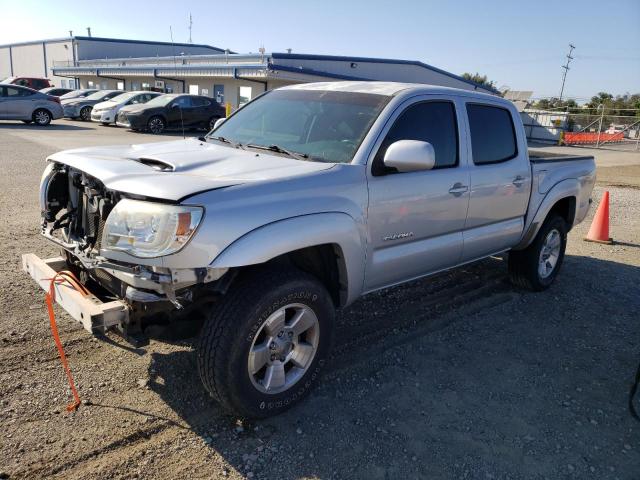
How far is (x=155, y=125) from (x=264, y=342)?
19.9 m

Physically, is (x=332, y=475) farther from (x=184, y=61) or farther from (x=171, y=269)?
(x=184, y=61)

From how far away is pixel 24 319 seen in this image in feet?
13.6

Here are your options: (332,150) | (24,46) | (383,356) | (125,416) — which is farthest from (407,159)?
(24,46)

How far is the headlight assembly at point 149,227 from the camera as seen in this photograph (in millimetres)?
2658

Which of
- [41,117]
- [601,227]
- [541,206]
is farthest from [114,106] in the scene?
[541,206]

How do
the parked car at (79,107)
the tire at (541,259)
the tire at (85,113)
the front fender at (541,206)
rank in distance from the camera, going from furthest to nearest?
Answer: the tire at (85,113) < the parked car at (79,107) < the tire at (541,259) < the front fender at (541,206)

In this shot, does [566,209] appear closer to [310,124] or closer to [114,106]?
[310,124]

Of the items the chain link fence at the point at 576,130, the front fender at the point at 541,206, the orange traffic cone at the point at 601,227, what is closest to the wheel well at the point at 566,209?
the front fender at the point at 541,206

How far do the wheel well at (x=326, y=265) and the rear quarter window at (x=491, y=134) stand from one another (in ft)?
5.64

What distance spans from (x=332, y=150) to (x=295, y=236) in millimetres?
925

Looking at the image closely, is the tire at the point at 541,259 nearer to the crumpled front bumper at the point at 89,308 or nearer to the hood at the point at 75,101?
the crumpled front bumper at the point at 89,308

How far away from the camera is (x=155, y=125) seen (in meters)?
21.2

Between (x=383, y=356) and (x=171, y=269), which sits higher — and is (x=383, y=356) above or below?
below

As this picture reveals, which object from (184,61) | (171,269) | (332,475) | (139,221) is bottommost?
(332,475)
